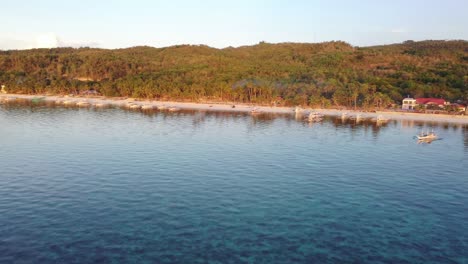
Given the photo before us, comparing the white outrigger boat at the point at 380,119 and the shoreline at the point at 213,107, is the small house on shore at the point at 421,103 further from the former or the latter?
the white outrigger boat at the point at 380,119

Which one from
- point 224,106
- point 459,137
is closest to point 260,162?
point 459,137

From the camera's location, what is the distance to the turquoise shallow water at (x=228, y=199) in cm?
3148

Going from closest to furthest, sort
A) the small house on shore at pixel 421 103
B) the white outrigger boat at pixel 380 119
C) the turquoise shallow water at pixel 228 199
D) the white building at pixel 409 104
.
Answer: the turquoise shallow water at pixel 228 199 < the white outrigger boat at pixel 380 119 < the small house on shore at pixel 421 103 < the white building at pixel 409 104

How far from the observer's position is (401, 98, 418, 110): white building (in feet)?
486

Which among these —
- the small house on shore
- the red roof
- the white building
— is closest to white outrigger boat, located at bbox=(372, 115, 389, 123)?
the white building

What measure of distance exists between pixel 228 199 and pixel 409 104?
12595cm

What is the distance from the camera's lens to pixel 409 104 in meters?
149

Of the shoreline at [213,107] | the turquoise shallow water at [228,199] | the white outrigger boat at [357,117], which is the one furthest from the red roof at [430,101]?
the turquoise shallow water at [228,199]

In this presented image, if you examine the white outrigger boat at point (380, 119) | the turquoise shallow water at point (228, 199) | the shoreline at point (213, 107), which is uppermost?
the shoreline at point (213, 107)

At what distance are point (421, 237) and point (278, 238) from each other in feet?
42.3

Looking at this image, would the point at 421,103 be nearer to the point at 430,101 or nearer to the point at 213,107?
the point at 430,101

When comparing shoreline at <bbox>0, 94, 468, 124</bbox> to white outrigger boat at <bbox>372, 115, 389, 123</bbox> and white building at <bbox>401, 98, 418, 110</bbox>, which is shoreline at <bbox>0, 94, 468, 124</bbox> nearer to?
white outrigger boat at <bbox>372, 115, 389, 123</bbox>

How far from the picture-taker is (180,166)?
60219 millimetres

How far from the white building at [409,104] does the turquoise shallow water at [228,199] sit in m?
60.8
